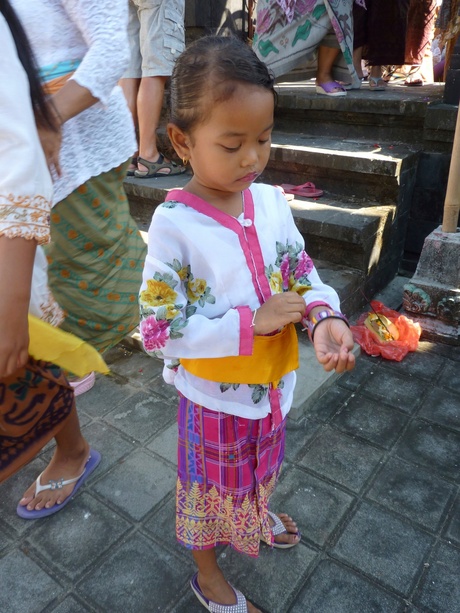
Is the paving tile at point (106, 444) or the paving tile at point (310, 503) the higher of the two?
the paving tile at point (106, 444)

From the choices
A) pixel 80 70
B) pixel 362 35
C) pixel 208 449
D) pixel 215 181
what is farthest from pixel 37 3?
pixel 362 35

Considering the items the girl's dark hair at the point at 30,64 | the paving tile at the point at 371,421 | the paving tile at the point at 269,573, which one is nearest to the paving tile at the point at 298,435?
the paving tile at the point at 371,421

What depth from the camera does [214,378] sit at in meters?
1.30

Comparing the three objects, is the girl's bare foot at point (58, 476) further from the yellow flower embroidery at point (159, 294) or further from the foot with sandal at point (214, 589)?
the yellow flower embroidery at point (159, 294)

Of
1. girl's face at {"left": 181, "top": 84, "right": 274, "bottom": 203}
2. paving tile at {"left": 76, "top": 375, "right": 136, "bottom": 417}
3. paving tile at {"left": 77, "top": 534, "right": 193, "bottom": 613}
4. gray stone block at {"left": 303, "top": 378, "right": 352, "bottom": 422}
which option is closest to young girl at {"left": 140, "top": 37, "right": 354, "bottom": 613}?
girl's face at {"left": 181, "top": 84, "right": 274, "bottom": 203}

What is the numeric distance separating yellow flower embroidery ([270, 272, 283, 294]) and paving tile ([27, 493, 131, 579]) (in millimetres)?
1225

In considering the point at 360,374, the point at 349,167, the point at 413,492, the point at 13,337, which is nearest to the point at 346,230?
the point at 349,167

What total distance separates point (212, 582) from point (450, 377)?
1874mm

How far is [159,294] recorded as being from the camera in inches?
46.7

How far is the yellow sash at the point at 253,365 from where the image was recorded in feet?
4.20

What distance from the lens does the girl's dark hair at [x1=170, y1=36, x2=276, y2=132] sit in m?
1.07

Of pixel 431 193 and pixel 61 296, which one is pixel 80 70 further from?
pixel 431 193

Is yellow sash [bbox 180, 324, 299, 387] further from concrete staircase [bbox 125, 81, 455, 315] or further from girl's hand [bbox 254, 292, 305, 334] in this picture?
concrete staircase [bbox 125, 81, 455, 315]

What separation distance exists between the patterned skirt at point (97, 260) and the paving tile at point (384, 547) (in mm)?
1237
